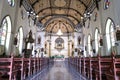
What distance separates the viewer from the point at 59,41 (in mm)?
34938

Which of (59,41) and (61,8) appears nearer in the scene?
(61,8)

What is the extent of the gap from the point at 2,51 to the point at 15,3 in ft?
16.8

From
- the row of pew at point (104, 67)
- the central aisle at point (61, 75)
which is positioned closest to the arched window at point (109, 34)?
the central aisle at point (61, 75)

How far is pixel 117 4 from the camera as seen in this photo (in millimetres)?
10594

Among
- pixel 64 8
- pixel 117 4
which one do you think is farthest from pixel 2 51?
pixel 64 8

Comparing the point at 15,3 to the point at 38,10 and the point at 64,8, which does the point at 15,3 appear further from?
the point at 64,8

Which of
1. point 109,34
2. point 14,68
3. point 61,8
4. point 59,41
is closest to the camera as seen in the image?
point 14,68

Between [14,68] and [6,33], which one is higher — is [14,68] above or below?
below

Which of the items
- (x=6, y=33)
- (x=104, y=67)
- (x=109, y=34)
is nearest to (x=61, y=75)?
(x=104, y=67)

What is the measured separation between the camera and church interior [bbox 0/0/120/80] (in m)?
4.76

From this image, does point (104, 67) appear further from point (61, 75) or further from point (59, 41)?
point (59, 41)

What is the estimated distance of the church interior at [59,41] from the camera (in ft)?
15.6

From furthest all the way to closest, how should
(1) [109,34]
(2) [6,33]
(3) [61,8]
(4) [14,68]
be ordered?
(3) [61,8] < (1) [109,34] < (2) [6,33] < (4) [14,68]

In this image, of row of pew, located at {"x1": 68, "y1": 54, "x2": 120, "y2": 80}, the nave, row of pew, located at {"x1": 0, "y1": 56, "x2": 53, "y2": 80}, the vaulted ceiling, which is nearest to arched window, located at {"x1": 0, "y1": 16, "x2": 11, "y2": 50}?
the nave
